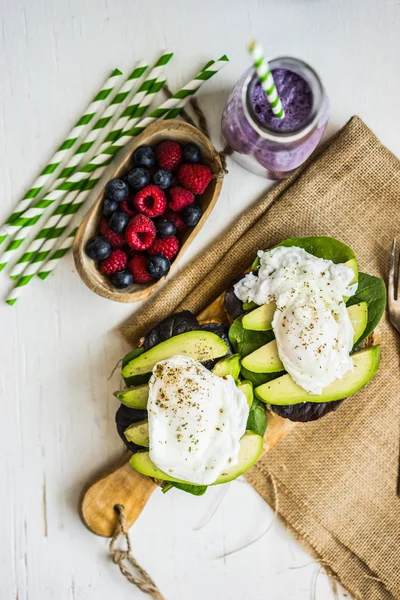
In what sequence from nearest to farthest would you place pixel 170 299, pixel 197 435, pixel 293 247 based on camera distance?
pixel 197 435, pixel 293 247, pixel 170 299

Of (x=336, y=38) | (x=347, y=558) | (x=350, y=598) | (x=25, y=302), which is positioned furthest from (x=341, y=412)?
(x=336, y=38)

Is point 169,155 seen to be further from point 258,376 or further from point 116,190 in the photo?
point 258,376

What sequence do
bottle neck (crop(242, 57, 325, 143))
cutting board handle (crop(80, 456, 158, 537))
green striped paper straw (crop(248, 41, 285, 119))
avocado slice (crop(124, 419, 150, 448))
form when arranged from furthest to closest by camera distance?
1. cutting board handle (crop(80, 456, 158, 537))
2. avocado slice (crop(124, 419, 150, 448))
3. bottle neck (crop(242, 57, 325, 143))
4. green striped paper straw (crop(248, 41, 285, 119))

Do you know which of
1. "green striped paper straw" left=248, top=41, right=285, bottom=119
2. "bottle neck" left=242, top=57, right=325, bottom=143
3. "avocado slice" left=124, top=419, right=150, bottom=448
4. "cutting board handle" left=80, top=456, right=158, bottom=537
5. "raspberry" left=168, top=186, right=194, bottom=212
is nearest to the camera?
"green striped paper straw" left=248, top=41, right=285, bottom=119

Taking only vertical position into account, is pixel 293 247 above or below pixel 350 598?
above

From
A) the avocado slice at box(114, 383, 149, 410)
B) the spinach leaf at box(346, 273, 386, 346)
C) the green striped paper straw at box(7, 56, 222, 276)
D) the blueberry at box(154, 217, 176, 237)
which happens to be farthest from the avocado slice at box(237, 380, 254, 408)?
the green striped paper straw at box(7, 56, 222, 276)

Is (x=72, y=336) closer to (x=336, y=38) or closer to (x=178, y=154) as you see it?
(x=178, y=154)

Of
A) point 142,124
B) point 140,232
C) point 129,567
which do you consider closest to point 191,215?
point 140,232

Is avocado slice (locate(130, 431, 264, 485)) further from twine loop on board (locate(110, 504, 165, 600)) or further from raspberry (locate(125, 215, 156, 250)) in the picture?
raspberry (locate(125, 215, 156, 250))

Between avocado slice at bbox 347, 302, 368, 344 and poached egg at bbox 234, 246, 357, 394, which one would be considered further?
avocado slice at bbox 347, 302, 368, 344
